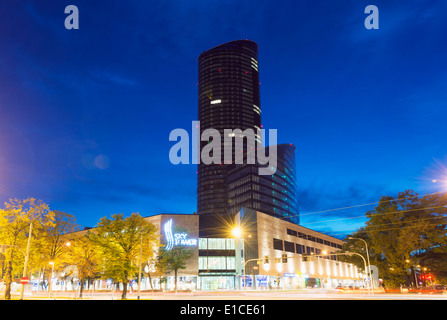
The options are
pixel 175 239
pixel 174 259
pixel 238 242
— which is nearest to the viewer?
pixel 174 259

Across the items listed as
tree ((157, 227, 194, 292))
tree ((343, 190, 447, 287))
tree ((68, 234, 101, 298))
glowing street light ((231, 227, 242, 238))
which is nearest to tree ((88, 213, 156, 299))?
tree ((68, 234, 101, 298))

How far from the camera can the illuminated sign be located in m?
91.4

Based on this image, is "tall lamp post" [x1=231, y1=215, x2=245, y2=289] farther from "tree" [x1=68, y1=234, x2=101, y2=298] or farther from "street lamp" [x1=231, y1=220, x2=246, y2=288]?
"tree" [x1=68, y1=234, x2=101, y2=298]

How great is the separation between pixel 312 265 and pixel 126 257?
7807 cm

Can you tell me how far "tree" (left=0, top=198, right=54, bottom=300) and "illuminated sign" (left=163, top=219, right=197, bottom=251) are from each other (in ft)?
137

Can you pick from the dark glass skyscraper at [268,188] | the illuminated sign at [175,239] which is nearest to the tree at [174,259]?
the illuminated sign at [175,239]

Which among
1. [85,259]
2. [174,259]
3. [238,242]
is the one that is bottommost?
[85,259]

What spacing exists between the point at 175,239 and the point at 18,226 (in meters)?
46.4

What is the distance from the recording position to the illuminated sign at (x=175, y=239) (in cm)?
9144

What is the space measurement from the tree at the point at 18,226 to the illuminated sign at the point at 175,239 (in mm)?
41629

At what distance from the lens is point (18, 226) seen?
50.1 meters

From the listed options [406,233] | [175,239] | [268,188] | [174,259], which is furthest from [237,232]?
[268,188]

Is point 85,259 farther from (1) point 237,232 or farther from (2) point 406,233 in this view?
(2) point 406,233
